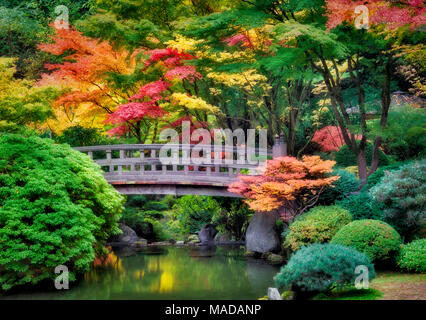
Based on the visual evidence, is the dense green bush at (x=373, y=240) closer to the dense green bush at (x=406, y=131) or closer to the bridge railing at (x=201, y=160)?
the dense green bush at (x=406, y=131)

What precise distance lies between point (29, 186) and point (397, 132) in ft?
28.0

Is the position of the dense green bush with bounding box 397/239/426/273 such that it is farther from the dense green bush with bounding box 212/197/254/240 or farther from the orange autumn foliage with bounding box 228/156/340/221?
the dense green bush with bounding box 212/197/254/240

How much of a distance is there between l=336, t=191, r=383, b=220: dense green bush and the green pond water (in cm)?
238

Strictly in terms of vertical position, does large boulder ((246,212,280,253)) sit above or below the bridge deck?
below

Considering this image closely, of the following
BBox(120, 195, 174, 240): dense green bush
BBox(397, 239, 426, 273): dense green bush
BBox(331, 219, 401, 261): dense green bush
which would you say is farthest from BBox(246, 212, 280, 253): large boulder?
BBox(120, 195, 174, 240): dense green bush

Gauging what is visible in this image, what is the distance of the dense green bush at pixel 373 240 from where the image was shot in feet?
27.5

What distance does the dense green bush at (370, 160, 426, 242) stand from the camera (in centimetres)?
914

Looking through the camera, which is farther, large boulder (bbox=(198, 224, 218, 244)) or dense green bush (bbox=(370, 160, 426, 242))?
large boulder (bbox=(198, 224, 218, 244))

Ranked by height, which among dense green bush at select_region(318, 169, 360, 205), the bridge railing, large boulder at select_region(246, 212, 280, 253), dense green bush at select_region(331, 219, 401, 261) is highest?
the bridge railing

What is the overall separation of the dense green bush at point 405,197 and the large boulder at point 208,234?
769 centimetres

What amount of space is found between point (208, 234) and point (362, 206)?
706cm

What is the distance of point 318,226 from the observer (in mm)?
10391

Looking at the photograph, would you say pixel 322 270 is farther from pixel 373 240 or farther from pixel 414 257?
pixel 414 257
